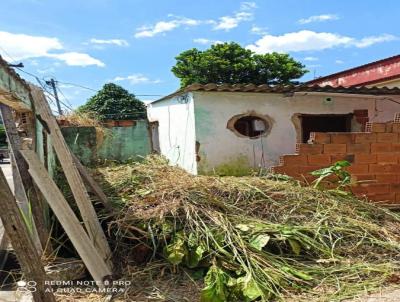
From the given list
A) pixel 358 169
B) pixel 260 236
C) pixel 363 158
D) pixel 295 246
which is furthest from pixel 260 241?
pixel 363 158

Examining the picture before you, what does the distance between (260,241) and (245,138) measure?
136 inches

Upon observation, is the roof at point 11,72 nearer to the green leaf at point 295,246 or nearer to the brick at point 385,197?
the green leaf at point 295,246

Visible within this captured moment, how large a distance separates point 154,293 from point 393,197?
Result: 16.1ft

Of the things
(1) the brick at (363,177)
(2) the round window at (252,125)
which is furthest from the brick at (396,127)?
(2) the round window at (252,125)

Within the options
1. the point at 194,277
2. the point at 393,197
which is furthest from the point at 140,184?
the point at 393,197

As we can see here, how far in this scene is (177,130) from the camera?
8727 millimetres

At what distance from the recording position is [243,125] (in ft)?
28.0

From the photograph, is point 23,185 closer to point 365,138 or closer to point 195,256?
point 195,256

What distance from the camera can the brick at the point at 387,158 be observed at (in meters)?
6.89

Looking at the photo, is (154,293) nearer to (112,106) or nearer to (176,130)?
(176,130)

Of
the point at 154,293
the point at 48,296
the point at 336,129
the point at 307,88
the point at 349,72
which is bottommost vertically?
the point at 154,293

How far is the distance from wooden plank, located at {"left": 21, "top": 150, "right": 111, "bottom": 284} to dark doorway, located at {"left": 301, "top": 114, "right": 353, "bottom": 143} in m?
5.53

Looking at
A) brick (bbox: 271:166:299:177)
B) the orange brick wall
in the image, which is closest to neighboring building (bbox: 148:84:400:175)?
brick (bbox: 271:166:299:177)

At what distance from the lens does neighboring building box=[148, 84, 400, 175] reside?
24.5ft
